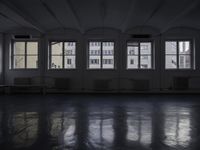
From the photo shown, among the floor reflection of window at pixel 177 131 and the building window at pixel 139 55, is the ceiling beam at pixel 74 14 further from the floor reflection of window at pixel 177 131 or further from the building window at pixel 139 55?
the floor reflection of window at pixel 177 131

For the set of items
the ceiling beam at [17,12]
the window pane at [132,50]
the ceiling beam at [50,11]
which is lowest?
the window pane at [132,50]

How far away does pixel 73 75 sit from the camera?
12414mm

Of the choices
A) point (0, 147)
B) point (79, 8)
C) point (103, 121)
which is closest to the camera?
point (0, 147)

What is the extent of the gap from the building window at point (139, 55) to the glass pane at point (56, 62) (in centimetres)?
372

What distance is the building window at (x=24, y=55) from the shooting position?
12703mm


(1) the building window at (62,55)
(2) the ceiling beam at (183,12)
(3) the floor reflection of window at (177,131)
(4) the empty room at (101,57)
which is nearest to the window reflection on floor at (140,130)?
(3) the floor reflection of window at (177,131)

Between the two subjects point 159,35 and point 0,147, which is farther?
point 159,35

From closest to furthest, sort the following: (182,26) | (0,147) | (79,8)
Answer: (0,147) → (79,8) → (182,26)

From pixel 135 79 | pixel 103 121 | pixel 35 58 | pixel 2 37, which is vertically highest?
→ pixel 2 37

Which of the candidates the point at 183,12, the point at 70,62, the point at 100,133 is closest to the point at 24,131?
the point at 100,133

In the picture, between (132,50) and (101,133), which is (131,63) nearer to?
(132,50)

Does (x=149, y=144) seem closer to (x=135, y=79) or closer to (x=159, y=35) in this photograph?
(x=135, y=79)

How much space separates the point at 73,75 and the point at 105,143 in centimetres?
936

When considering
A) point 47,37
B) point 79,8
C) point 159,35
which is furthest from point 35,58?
point 159,35
